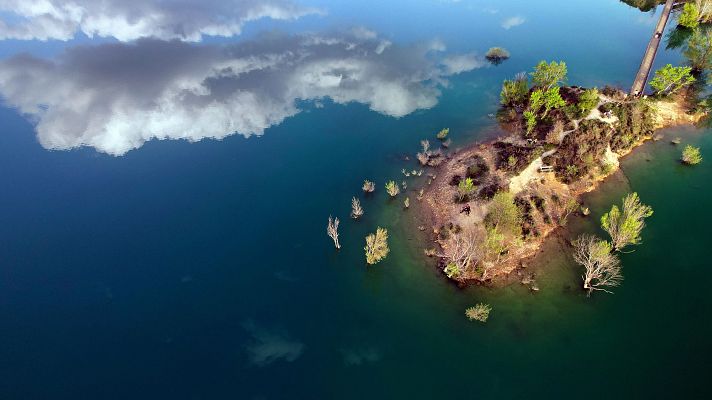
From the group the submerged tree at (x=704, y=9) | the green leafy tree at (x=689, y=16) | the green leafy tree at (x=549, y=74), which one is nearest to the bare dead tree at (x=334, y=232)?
the green leafy tree at (x=549, y=74)

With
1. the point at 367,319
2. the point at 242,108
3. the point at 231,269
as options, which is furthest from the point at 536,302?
the point at 242,108

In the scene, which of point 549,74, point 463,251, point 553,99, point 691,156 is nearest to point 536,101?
point 553,99

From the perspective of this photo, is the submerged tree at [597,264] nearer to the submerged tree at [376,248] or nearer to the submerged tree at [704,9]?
the submerged tree at [376,248]

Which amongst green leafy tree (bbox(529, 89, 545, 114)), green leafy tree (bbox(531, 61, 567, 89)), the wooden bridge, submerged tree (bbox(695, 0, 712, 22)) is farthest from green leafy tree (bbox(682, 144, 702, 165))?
submerged tree (bbox(695, 0, 712, 22))

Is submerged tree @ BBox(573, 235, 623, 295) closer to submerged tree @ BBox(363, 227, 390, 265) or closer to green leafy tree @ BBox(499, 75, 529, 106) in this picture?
submerged tree @ BBox(363, 227, 390, 265)

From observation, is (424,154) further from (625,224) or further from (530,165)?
(625,224)
